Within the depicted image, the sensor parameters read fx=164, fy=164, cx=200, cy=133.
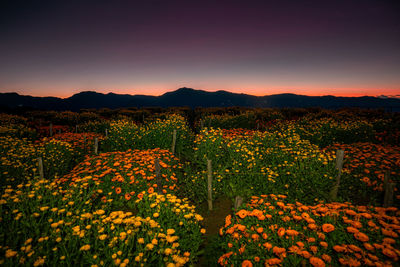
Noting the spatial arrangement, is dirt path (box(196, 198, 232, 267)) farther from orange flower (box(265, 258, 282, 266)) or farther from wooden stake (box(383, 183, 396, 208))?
wooden stake (box(383, 183, 396, 208))

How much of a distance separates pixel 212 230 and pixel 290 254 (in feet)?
9.35

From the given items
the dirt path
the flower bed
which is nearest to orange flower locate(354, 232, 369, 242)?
the flower bed

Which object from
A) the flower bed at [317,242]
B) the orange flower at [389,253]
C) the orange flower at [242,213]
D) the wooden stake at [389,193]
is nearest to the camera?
the orange flower at [389,253]

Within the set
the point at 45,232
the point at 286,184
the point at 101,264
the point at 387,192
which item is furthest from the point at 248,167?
the point at 45,232

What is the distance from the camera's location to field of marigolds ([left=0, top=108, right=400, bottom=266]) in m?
2.79

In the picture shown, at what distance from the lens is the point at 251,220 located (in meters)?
3.69

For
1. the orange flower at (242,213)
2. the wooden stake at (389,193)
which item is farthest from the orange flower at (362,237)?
the wooden stake at (389,193)

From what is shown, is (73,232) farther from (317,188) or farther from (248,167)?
(317,188)

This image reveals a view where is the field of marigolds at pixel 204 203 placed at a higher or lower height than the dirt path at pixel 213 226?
higher

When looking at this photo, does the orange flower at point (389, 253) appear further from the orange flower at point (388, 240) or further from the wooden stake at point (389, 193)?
the wooden stake at point (389, 193)

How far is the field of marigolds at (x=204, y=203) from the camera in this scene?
2793mm

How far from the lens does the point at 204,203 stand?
6.68 metres

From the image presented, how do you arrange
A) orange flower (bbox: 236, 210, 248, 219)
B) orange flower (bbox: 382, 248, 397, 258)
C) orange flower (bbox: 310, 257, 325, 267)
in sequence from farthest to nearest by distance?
orange flower (bbox: 236, 210, 248, 219)
orange flower (bbox: 310, 257, 325, 267)
orange flower (bbox: 382, 248, 397, 258)

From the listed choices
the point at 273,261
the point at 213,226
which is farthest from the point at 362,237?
the point at 213,226
